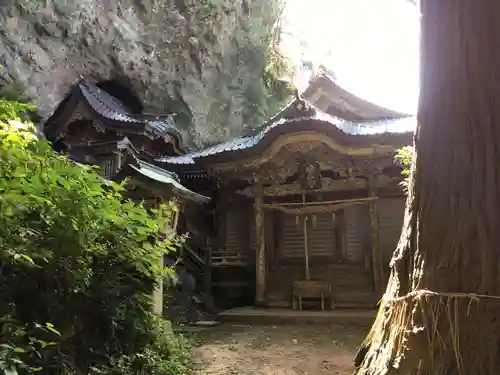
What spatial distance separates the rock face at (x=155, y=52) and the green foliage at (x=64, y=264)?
429 inches

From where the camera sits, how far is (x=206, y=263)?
11719 millimetres

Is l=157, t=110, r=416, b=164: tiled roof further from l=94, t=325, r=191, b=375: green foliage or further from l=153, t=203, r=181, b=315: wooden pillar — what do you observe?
l=94, t=325, r=191, b=375: green foliage

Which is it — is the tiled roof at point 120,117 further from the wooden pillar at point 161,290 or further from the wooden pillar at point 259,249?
the wooden pillar at point 161,290

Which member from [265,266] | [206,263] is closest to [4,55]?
[206,263]

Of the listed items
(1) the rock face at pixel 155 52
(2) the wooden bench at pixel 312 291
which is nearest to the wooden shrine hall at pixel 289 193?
(2) the wooden bench at pixel 312 291

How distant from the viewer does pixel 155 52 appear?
55.1 ft

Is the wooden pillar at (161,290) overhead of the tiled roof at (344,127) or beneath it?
beneath

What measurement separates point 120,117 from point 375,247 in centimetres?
837

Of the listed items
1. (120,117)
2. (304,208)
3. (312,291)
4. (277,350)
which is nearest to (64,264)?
(277,350)

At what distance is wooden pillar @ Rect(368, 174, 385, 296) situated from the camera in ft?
32.9

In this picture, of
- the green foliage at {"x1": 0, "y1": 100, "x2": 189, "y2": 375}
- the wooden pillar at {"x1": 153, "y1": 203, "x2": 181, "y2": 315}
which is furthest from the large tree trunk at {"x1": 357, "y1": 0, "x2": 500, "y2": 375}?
the wooden pillar at {"x1": 153, "y1": 203, "x2": 181, "y2": 315}

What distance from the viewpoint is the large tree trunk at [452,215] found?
2.42 m

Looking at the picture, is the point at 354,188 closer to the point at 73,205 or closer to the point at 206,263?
the point at 206,263

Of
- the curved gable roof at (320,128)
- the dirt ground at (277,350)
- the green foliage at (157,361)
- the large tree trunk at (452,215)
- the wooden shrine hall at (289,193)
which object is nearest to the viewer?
the large tree trunk at (452,215)
